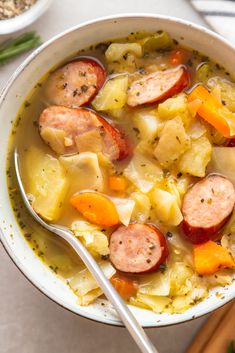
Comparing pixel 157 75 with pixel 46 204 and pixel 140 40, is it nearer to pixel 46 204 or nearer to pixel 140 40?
pixel 140 40

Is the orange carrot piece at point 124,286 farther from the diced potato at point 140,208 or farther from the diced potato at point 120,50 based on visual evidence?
the diced potato at point 120,50

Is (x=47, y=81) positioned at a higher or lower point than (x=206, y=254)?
higher

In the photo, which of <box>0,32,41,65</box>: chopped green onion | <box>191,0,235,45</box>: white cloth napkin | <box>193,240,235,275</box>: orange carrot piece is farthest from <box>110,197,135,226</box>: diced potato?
<box>191,0,235,45</box>: white cloth napkin

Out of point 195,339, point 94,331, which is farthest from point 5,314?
point 195,339

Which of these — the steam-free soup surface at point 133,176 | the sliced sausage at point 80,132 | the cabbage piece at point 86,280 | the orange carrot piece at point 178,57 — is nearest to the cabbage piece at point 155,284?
the steam-free soup surface at point 133,176

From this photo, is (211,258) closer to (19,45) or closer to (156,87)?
(156,87)

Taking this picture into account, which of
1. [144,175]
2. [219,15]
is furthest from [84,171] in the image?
[219,15]
